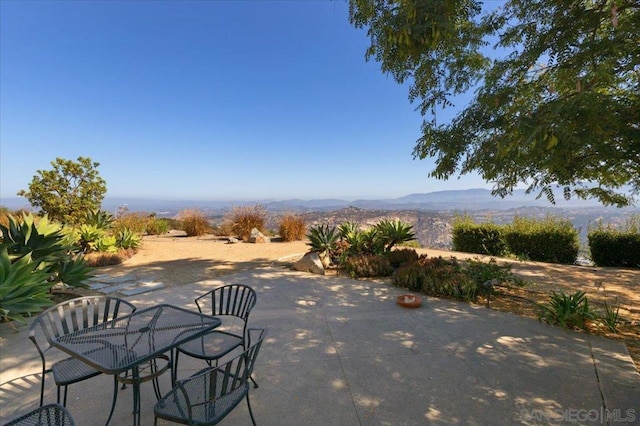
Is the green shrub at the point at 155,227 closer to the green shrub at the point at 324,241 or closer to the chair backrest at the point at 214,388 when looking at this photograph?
the green shrub at the point at 324,241

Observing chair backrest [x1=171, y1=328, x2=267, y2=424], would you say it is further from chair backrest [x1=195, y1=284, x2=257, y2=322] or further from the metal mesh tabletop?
chair backrest [x1=195, y1=284, x2=257, y2=322]

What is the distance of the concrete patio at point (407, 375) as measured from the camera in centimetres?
200

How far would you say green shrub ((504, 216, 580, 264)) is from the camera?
306 inches

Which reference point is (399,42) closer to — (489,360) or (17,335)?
(489,360)

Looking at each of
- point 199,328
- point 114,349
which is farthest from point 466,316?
point 114,349

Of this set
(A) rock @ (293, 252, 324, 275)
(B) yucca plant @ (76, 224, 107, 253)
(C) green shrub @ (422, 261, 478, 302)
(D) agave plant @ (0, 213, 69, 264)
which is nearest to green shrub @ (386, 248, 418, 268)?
(C) green shrub @ (422, 261, 478, 302)

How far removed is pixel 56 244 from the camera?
427 centimetres

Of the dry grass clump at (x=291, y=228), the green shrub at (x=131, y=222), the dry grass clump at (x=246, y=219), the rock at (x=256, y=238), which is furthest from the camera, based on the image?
the dry grass clump at (x=246, y=219)

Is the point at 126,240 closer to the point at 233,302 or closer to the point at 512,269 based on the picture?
the point at 233,302

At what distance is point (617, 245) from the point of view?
709cm

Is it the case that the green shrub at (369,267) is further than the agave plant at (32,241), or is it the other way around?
the green shrub at (369,267)

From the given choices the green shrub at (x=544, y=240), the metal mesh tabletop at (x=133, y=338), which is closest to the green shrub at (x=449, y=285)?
the metal mesh tabletop at (x=133, y=338)

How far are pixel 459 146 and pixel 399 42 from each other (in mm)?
1650

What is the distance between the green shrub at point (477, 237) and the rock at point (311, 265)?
553cm
